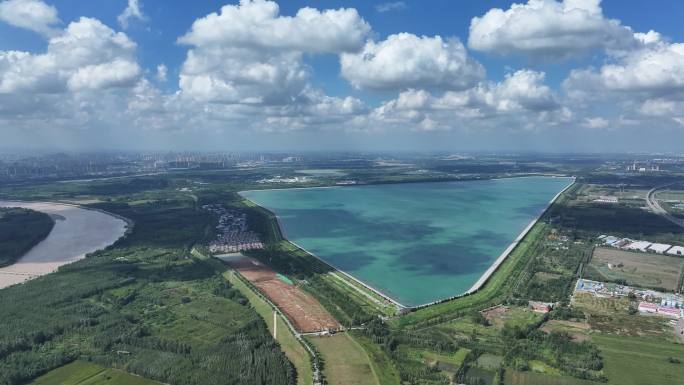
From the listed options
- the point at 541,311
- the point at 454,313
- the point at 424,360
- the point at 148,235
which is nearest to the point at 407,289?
the point at 454,313

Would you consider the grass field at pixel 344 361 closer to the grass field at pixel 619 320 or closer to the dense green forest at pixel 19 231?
the grass field at pixel 619 320

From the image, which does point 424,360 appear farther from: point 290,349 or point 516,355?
point 290,349

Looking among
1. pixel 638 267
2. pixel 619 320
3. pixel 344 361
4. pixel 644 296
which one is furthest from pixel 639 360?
pixel 638 267

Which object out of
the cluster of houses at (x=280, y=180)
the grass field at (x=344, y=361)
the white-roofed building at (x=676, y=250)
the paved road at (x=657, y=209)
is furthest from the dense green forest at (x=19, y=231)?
the paved road at (x=657, y=209)

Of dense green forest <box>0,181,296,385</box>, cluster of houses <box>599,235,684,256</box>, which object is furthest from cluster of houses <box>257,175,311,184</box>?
cluster of houses <box>599,235,684,256</box>

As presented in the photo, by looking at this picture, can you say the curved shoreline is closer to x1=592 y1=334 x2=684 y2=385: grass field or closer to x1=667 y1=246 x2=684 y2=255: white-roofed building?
x1=592 y1=334 x2=684 y2=385: grass field
